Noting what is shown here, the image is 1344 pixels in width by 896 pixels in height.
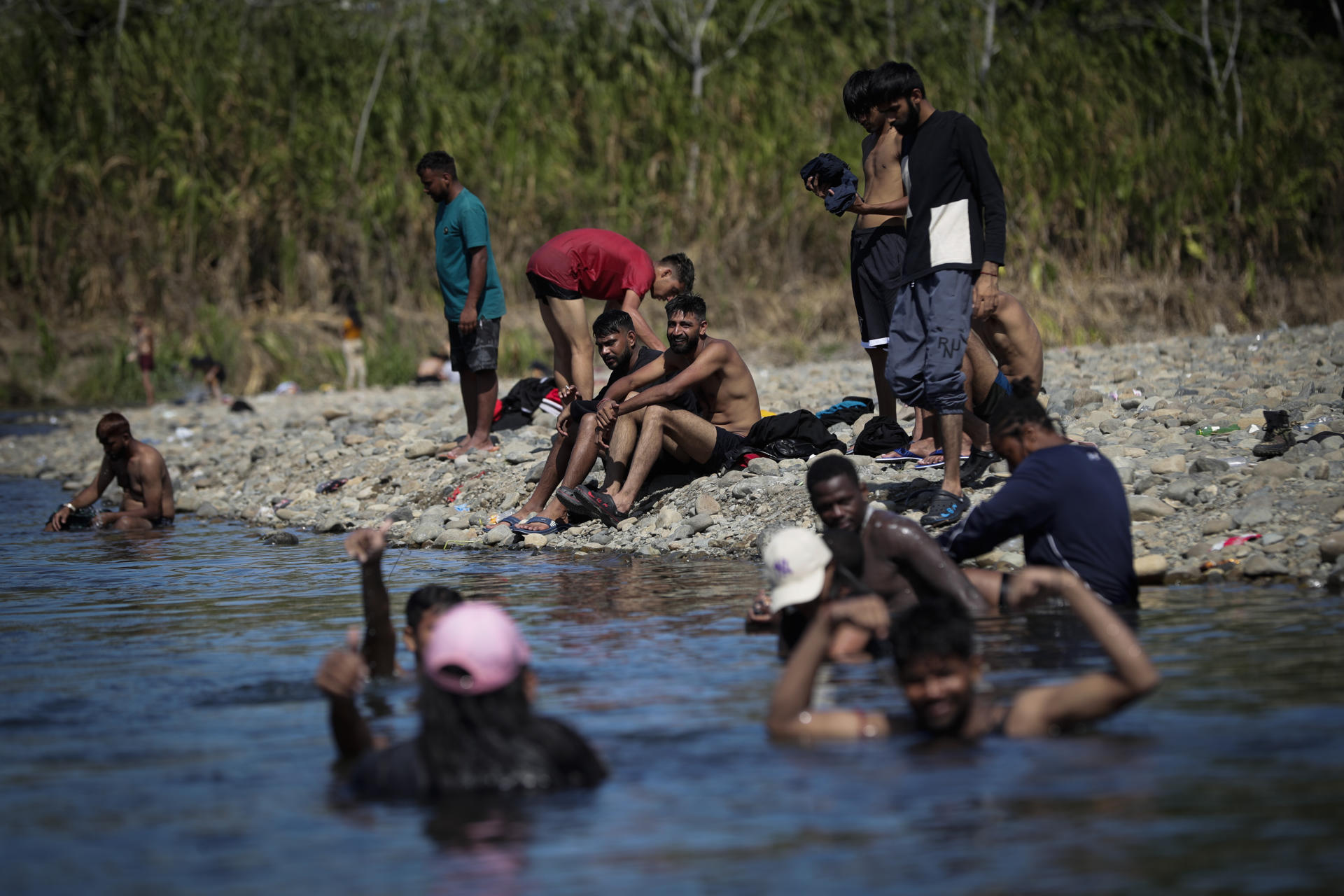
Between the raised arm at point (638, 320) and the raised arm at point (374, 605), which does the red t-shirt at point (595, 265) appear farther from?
the raised arm at point (374, 605)

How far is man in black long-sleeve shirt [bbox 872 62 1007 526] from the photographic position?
704 cm

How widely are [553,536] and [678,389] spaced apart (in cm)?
121

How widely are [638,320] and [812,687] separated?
5312mm

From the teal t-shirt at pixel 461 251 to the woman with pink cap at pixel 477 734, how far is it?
6396 millimetres

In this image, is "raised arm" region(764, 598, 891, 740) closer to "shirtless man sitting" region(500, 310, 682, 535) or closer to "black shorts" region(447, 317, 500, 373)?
"shirtless man sitting" region(500, 310, 682, 535)

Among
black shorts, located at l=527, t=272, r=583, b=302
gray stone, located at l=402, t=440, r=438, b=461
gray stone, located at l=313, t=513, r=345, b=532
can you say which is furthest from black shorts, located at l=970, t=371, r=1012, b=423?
gray stone, located at l=402, t=440, r=438, b=461

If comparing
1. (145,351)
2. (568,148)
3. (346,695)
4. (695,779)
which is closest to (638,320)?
(346,695)

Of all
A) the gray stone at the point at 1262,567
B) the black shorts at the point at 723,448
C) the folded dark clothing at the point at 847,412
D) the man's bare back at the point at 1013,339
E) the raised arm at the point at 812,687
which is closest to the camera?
the raised arm at the point at 812,687

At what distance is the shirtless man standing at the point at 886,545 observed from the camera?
5621mm

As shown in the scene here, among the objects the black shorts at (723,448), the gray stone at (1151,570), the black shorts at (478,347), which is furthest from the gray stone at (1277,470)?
the black shorts at (478,347)

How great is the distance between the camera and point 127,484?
1101 cm

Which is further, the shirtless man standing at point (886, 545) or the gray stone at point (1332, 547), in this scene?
the gray stone at point (1332, 547)

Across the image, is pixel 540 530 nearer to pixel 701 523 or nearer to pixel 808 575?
pixel 701 523

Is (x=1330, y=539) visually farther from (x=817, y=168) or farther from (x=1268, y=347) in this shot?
(x=1268, y=347)
